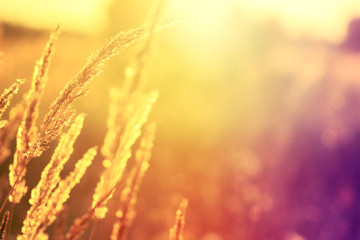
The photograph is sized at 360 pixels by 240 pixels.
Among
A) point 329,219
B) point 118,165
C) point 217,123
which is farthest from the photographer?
point 217,123

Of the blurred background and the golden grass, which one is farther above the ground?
the blurred background

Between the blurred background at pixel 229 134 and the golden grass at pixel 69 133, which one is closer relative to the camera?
the golden grass at pixel 69 133

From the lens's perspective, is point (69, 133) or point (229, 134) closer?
point (69, 133)

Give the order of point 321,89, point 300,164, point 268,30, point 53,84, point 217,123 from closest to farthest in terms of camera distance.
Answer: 1. point 53,84
2. point 217,123
3. point 300,164
4. point 321,89
5. point 268,30

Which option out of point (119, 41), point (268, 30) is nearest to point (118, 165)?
point (119, 41)

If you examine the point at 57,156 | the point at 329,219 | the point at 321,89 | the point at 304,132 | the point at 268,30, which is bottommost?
the point at 57,156

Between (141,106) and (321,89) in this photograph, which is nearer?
(141,106)

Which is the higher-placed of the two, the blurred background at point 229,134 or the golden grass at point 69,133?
the blurred background at point 229,134

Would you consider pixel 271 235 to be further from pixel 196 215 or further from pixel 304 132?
pixel 304 132

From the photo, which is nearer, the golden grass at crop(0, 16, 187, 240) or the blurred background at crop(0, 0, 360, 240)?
the golden grass at crop(0, 16, 187, 240)

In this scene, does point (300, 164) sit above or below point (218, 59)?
below
